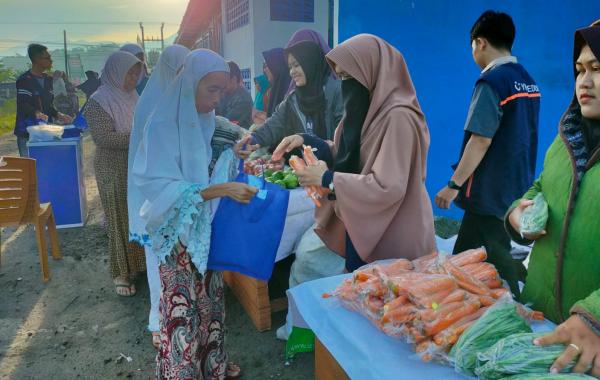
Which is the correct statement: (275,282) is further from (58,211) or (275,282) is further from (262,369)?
(58,211)

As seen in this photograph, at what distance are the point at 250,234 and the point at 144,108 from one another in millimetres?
873

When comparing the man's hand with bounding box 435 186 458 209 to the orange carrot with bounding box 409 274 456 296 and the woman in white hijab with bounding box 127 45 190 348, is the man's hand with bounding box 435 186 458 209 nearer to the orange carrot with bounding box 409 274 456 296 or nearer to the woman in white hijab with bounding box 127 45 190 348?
the orange carrot with bounding box 409 274 456 296

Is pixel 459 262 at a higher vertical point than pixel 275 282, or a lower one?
higher

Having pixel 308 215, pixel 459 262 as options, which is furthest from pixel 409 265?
pixel 308 215

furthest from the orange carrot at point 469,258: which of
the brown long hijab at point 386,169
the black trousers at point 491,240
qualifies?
the black trousers at point 491,240

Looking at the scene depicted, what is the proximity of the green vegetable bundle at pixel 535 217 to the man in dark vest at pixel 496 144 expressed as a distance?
121cm

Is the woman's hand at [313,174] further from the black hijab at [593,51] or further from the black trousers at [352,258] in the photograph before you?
the black hijab at [593,51]

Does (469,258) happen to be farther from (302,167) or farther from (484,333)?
(302,167)

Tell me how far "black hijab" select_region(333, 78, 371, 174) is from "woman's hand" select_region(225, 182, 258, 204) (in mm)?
466

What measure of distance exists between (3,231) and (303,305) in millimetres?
5645

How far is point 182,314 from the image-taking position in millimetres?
2182

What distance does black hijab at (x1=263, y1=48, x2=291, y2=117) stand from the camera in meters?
5.19

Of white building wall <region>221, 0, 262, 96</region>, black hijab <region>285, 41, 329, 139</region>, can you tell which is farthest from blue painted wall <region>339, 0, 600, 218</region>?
white building wall <region>221, 0, 262, 96</region>

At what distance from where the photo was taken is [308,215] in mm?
3123
